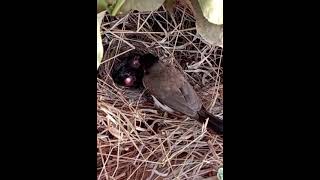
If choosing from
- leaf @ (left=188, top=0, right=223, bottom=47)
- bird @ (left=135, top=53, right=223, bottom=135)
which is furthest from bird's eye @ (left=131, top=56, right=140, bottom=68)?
leaf @ (left=188, top=0, right=223, bottom=47)

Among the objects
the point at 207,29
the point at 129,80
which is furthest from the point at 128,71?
the point at 207,29

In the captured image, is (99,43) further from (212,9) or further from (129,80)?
(212,9)

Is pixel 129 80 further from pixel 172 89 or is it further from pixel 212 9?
pixel 212 9

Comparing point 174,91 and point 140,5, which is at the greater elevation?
point 140,5

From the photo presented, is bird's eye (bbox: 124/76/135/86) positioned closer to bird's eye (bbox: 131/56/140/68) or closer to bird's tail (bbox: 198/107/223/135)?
bird's eye (bbox: 131/56/140/68)

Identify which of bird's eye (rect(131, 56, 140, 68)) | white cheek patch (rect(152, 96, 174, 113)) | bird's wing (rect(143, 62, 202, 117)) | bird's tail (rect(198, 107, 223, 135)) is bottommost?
bird's tail (rect(198, 107, 223, 135))
